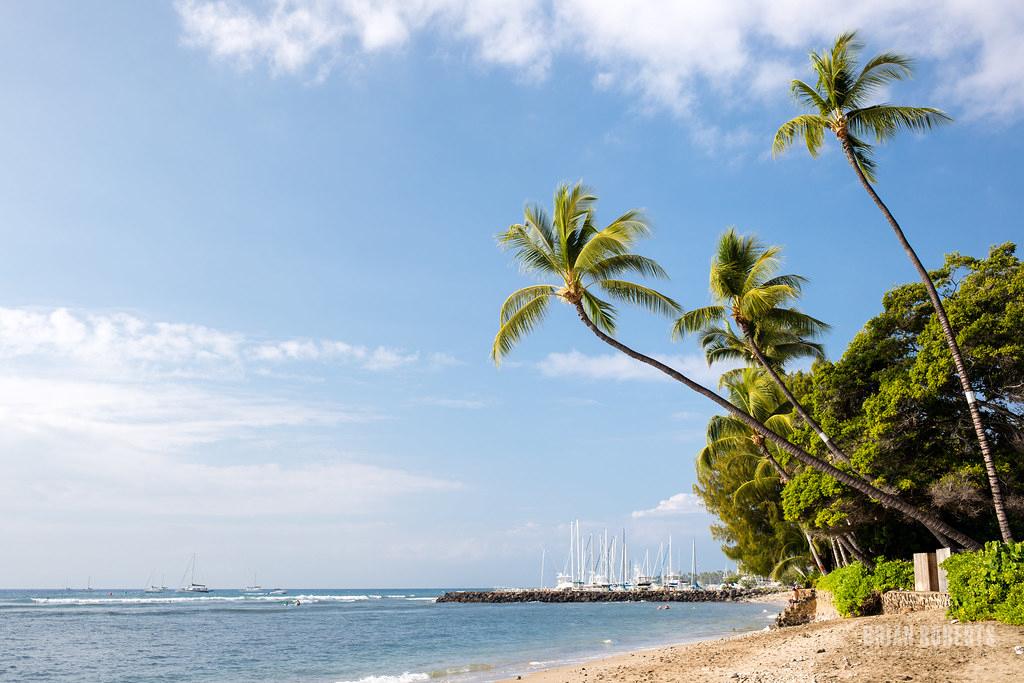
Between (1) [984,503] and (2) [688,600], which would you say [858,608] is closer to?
(1) [984,503]

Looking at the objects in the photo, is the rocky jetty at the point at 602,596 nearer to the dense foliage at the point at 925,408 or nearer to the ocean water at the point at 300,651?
→ the ocean water at the point at 300,651

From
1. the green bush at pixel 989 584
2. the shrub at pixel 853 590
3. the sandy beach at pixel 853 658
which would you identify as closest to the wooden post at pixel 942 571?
the sandy beach at pixel 853 658

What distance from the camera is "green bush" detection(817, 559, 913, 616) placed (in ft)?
64.3

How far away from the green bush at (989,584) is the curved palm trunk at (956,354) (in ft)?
2.07

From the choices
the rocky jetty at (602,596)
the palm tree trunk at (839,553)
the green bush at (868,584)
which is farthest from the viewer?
the rocky jetty at (602,596)

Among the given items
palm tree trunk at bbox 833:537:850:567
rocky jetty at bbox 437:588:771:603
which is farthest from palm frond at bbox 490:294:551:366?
rocky jetty at bbox 437:588:771:603

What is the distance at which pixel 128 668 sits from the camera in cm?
2731

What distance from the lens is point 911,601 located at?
18141mm

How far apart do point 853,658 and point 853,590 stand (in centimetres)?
814

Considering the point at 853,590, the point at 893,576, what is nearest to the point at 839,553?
the point at 853,590

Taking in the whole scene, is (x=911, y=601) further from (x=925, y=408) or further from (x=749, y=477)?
(x=749, y=477)

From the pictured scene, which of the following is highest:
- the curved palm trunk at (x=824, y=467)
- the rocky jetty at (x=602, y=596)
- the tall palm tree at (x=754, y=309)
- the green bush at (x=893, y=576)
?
the tall palm tree at (x=754, y=309)

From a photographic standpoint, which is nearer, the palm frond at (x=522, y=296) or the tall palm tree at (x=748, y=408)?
the palm frond at (x=522, y=296)

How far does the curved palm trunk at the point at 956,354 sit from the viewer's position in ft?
49.9
